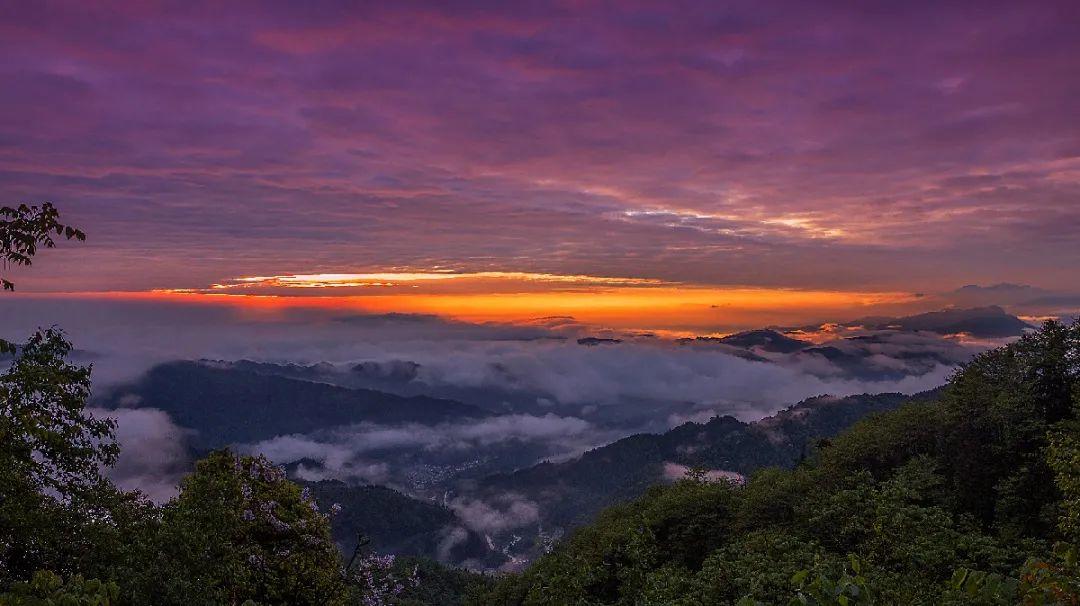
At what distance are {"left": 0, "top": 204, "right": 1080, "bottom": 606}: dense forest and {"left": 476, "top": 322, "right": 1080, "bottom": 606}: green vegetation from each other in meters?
0.12

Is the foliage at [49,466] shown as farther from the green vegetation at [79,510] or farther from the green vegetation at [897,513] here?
the green vegetation at [897,513]

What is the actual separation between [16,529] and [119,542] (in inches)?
104

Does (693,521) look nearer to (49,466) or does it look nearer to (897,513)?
(897,513)

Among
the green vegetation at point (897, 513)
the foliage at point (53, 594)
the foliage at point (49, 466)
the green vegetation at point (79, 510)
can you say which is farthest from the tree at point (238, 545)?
the green vegetation at point (897, 513)

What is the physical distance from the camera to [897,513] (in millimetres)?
25516

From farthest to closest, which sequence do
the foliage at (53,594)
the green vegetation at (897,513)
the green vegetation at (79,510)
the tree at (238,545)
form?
Answer: 1. the green vegetation at (897,513)
2. the tree at (238,545)
3. the green vegetation at (79,510)
4. the foliage at (53,594)

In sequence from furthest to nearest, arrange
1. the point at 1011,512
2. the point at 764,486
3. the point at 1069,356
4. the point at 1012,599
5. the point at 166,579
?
the point at 764,486
the point at 1069,356
the point at 1011,512
the point at 166,579
the point at 1012,599

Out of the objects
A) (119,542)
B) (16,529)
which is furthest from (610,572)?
(16,529)

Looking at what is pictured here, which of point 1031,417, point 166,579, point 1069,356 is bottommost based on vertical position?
point 166,579

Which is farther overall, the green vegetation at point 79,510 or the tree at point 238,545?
the tree at point 238,545

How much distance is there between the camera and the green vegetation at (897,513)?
75.3ft

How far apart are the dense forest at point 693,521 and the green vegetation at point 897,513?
12cm

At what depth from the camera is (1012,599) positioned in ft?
51.7

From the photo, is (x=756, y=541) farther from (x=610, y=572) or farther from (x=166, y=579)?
(x=166, y=579)
